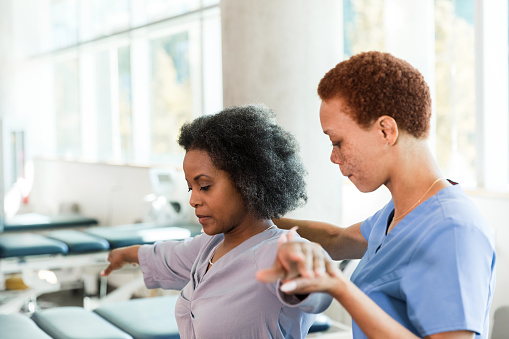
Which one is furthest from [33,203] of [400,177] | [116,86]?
[400,177]

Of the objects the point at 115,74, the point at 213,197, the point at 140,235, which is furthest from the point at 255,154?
the point at 115,74

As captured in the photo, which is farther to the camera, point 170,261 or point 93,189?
point 93,189

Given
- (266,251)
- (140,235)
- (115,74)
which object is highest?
(115,74)

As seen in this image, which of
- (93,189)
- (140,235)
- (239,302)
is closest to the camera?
(239,302)

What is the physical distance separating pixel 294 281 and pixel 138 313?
1748mm

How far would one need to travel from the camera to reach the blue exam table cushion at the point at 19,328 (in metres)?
2.27

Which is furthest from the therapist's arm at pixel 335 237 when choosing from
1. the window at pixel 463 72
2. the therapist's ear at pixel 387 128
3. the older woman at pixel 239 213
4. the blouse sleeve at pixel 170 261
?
the window at pixel 463 72

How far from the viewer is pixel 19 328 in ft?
7.75

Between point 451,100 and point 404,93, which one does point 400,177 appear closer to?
point 404,93

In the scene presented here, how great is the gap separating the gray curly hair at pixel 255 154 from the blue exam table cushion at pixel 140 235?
8.75 feet

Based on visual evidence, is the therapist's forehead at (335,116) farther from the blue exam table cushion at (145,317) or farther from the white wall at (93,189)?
the white wall at (93,189)

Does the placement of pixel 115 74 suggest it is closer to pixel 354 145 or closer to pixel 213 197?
pixel 213 197

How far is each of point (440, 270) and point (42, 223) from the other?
5011 mm

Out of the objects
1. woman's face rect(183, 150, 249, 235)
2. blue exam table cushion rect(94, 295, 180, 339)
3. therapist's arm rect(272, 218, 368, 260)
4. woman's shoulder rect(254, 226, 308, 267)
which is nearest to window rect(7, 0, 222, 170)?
blue exam table cushion rect(94, 295, 180, 339)
